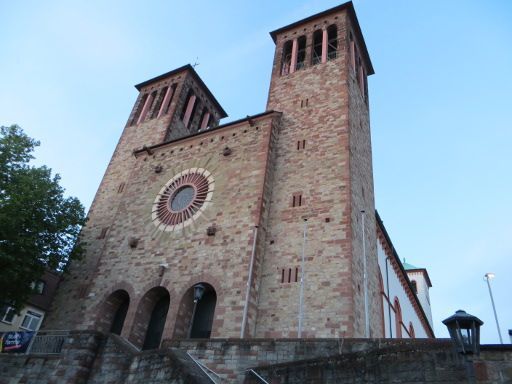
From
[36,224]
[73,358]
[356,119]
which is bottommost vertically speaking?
[73,358]

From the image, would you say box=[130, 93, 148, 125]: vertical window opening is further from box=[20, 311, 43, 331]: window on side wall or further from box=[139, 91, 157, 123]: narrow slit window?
box=[20, 311, 43, 331]: window on side wall

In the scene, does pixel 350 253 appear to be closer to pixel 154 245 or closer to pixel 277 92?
pixel 154 245

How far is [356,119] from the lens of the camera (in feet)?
73.8

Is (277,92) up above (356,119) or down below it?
above

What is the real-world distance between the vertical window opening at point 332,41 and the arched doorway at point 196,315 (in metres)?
15.7

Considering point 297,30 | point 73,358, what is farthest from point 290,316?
point 297,30

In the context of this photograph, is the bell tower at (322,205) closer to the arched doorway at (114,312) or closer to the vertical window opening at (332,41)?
the vertical window opening at (332,41)

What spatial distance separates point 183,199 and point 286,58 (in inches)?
478

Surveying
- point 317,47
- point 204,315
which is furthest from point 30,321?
point 317,47

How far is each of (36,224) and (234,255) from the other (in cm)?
841

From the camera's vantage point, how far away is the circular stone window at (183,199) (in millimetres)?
20094

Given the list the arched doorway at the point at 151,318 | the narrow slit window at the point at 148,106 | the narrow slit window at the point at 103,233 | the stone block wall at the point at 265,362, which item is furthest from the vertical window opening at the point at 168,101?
the stone block wall at the point at 265,362

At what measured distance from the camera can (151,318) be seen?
18.1 metres

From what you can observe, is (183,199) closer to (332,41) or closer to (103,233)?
(103,233)
